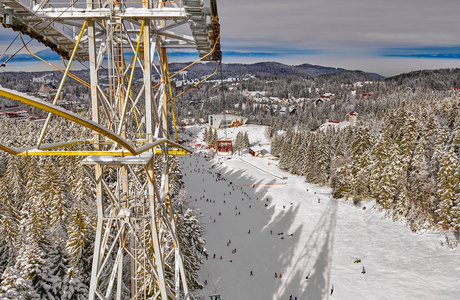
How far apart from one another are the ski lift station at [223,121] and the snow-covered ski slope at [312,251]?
2769 inches

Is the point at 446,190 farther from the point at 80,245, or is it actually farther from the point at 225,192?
the point at 80,245

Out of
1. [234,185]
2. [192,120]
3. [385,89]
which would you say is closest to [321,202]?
[234,185]

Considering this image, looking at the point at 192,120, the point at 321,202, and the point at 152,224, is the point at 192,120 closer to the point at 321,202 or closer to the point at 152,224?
the point at 321,202

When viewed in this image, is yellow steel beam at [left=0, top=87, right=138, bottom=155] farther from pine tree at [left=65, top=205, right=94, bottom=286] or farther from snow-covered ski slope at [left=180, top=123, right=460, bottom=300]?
snow-covered ski slope at [left=180, top=123, right=460, bottom=300]

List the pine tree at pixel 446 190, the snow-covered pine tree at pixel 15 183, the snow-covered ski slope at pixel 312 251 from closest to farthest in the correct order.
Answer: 1. the snow-covered ski slope at pixel 312 251
2. the snow-covered pine tree at pixel 15 183
3. the pine tree at pixel 446 190

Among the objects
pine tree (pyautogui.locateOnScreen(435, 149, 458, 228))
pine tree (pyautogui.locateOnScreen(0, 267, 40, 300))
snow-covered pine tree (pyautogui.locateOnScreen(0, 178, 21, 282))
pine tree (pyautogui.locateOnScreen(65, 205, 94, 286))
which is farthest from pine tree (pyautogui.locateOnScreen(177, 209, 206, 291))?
pine tree (pyautogui.locateOnScreen(435, 149, 458, 228))

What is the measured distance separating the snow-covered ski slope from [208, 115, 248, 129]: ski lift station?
70.3 meters

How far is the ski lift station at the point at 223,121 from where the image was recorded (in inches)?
4611

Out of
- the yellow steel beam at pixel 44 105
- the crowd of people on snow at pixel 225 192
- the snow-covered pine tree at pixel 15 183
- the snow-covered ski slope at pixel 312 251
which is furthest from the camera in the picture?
the snow-covered pine tree at pixel 15 183

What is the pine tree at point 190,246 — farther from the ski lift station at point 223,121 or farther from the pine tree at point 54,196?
the ski lift station at point 223,121

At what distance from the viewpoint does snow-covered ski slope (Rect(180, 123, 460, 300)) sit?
24328 mm

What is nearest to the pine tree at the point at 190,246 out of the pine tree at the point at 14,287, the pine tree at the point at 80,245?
the pine tree at the point at 80,245

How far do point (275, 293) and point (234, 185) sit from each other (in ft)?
98.1

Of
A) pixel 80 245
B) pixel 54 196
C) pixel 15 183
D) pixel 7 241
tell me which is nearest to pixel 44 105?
pixel 80 245
